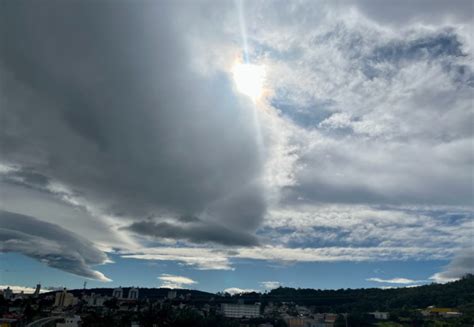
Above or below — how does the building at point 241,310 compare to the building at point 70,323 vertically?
above

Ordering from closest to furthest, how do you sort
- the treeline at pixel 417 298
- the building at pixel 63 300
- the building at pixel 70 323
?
the building at pixel 70 323 → the treeline at pixel 417 298 → the building at pixel 63 300

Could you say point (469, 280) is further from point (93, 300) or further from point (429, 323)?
point (93, 300)

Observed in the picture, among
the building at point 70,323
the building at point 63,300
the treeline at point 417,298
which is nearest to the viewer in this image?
the building at point 70,323

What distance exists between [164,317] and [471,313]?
89081mm

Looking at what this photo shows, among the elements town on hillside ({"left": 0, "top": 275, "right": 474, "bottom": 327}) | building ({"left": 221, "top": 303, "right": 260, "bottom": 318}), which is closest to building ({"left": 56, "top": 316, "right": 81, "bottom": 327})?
town on hillside ({"left": 0, "top": 275, "right": 474, "bottom": 327})

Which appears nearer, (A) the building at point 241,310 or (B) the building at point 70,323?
(B) the building at point 70,323

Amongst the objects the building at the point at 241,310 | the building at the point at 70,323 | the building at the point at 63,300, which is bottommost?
the building at the point at 70,323

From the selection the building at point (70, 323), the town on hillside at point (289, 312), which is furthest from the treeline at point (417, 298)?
the building at point (70, 323)

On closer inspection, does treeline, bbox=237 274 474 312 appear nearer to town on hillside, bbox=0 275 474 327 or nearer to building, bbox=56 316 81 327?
town on hillside, bbox=0 275 474 327

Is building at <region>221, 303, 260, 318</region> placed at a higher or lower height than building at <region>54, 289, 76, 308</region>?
lower

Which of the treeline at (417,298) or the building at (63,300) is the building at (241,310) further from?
the building at (63,300)

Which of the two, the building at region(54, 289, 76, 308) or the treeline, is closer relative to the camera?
the treeline

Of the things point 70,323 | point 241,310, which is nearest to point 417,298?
point 241,310

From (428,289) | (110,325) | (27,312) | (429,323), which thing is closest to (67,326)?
(110,325)
